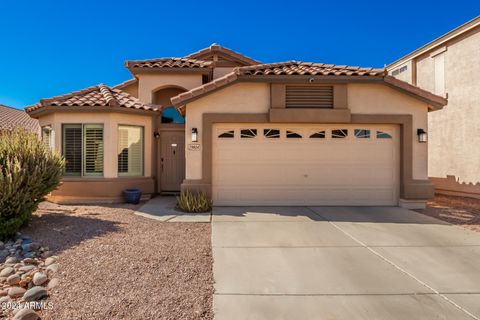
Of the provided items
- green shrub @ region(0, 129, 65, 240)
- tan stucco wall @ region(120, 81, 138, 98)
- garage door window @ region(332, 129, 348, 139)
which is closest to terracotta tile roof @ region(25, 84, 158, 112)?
tan stucco wall @ region(120, 81, 138, 98)

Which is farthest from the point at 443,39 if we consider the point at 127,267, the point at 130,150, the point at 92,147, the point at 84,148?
the point at 84,148

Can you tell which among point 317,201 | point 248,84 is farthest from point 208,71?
point 317,201

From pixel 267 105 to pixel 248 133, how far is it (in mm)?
1129

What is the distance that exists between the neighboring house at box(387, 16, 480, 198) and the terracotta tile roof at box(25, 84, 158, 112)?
12.8 metres

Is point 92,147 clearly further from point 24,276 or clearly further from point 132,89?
point 24,276

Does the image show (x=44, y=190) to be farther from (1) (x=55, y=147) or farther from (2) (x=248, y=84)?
(2) (x=248, y=84)

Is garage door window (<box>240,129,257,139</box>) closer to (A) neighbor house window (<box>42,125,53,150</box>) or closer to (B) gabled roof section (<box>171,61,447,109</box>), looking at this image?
(B) gabled roof section (<box>171,61,447,109</box>)

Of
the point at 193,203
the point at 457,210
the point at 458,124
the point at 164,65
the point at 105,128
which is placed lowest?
the point at 457,210

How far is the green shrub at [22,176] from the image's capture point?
18.8ft

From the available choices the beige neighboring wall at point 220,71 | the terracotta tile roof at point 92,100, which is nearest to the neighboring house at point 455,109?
the beige neighboring wall at point 220,71

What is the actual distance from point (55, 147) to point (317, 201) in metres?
9.56

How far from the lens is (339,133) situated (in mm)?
9266

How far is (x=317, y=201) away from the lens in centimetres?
928

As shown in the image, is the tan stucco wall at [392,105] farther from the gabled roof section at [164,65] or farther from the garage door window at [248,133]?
the gabled roof section at [164,65]
